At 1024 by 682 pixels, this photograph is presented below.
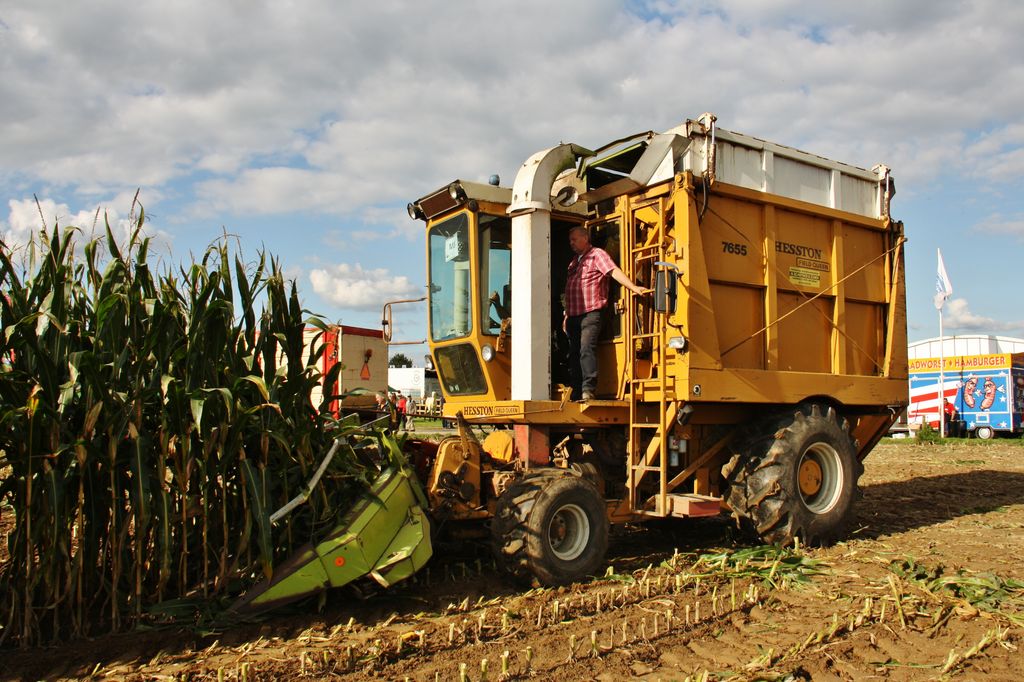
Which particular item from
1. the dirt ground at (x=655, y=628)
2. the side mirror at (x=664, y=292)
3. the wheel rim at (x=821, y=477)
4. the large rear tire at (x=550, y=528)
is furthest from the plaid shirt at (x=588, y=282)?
the wheel rim at (x=821, y=477)

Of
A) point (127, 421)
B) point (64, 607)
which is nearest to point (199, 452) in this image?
point (127, 421)

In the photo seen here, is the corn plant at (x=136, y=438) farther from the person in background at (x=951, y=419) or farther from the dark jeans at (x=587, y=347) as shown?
the person in background at (x=951, y=419)

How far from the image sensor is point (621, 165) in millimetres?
7098

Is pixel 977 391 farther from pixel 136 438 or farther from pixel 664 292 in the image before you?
pixel 136 438

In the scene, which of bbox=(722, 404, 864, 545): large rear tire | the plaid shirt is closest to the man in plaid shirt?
the plaid shirt

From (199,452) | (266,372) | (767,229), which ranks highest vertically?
(767,229)

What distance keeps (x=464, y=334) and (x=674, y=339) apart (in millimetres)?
1714

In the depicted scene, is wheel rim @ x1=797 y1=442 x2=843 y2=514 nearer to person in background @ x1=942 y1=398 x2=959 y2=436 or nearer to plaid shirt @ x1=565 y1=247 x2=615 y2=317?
plaid shirt @ x1=565 y1=247 x2=615 y2=317

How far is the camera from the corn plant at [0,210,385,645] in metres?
4.06

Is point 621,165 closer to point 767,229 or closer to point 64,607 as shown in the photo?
point 767,229

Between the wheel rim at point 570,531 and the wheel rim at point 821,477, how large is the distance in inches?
91.5

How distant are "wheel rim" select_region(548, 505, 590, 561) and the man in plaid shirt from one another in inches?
42.6

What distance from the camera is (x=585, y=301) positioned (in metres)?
6.46

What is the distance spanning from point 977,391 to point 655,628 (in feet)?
87.7
